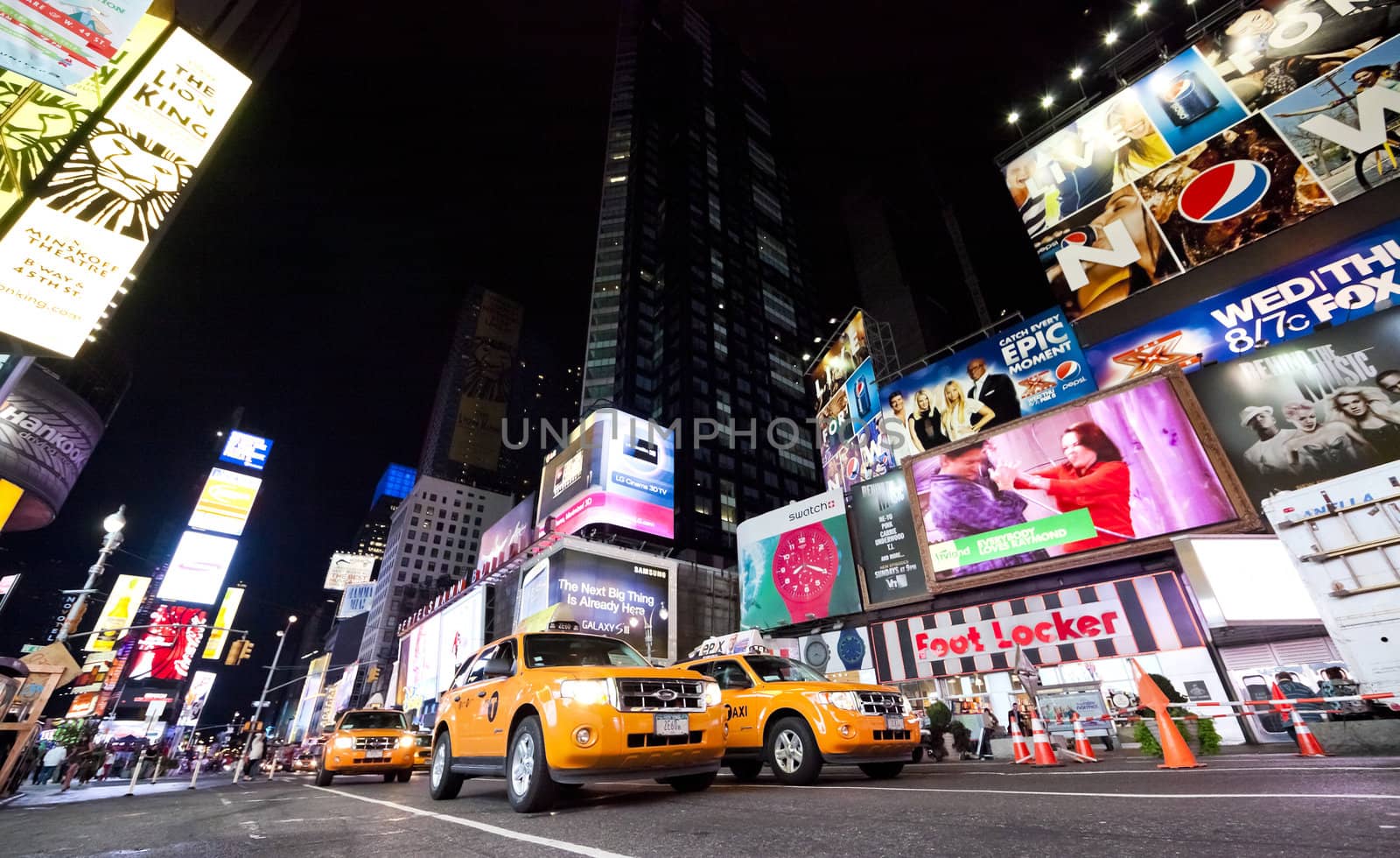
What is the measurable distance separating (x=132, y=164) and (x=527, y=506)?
33.2m

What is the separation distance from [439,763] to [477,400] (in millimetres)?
121063

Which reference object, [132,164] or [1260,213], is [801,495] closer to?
[1260,213]

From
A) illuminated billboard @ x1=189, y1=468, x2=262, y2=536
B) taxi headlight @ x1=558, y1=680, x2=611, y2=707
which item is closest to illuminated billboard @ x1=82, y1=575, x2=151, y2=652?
illuminated billboard @ x1=189, y1=468, x2=262, y2=536

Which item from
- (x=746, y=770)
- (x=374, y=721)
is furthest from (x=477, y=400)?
(x=746, y=770)

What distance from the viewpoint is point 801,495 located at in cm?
7588

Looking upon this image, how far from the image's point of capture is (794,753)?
7.39 metres

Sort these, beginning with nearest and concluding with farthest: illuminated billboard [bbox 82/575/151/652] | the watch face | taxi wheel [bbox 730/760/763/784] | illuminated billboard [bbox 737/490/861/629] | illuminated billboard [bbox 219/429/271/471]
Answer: taxi wheel [bbox 730/760/763/784], illuminated billboard [bbox 737/490/861/629], the watch face, illuminated billboard [bbox 82/575/151/652], illuminated billboard [bbox 219/429/271/471]

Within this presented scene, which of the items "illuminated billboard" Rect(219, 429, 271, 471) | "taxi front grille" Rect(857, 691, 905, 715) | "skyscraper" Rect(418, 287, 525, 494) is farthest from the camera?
"skyscraper" Rect(418, 287, 525, 494)

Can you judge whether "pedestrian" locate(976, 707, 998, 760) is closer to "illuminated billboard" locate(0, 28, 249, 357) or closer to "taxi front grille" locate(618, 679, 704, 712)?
"taxi front grille" locate(618, 679, 704, 712)

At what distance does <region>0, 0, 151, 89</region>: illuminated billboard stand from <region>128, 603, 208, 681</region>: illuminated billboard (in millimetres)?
55659

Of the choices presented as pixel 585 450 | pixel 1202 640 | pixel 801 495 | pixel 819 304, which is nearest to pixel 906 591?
pixel 1202 640

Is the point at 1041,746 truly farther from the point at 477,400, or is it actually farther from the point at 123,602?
the point at 477,400

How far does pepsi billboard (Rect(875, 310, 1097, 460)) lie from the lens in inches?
796

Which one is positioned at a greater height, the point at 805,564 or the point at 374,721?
the point at 805,564
